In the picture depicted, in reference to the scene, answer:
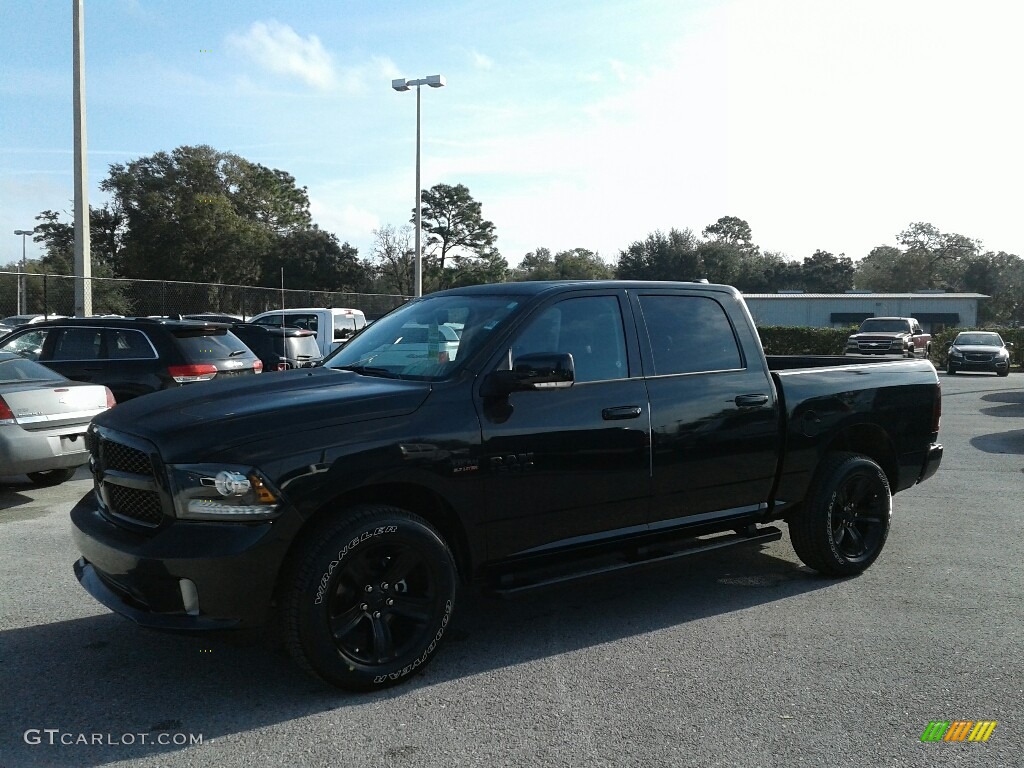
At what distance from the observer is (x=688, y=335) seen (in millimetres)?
5352

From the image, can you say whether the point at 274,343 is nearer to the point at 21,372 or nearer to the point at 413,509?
the point at 21,372

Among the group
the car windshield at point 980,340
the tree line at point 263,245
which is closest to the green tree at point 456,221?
the tree line at point 263,245

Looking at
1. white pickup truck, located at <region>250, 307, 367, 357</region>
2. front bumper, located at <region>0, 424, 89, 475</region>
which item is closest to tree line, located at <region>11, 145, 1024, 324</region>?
white pickup truck, located at <region>250, 307, 367, 357</region>

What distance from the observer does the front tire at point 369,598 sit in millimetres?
3805

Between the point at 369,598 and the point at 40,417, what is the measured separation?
5.36 meters

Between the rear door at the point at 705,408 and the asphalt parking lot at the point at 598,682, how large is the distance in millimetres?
696

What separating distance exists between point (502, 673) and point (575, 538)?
0.82 meters

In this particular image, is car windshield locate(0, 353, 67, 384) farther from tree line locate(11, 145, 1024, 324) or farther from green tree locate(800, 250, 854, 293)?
green tree locate(800, 250, 854, 293)

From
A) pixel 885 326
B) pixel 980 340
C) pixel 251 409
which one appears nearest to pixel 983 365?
A: pixel 980 340

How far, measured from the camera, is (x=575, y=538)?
15.5 ft

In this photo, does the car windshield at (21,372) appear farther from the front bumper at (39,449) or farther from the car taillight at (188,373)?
the car taillight at (188,373)

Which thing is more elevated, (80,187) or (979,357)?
(80,187)

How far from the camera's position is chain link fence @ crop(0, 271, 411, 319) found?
2648 centimetres

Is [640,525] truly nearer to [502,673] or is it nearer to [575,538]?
[575,538]
